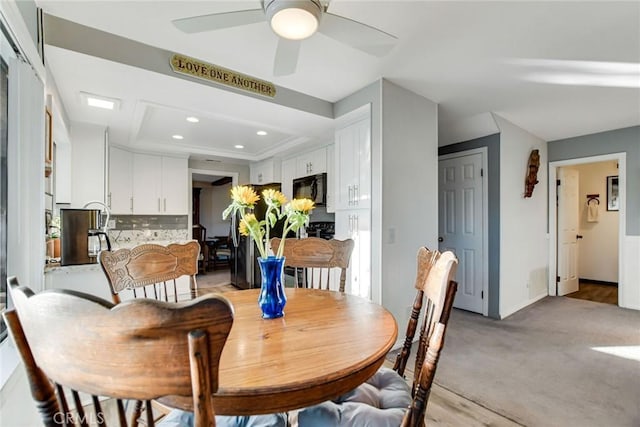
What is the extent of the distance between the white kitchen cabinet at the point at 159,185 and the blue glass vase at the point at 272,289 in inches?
158

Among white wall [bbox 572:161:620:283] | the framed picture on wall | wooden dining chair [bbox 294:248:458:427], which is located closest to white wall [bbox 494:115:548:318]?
white wall [bbox 572:161:620:283]

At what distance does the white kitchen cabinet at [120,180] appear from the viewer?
4.13m

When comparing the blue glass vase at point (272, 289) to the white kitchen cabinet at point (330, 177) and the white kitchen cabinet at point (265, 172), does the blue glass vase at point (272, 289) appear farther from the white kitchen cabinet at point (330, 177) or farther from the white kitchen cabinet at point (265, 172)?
the white kitchen cabinet at point (265, 172)

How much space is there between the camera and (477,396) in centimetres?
196

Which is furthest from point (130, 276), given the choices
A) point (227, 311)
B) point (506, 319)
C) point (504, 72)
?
point (506, 319)

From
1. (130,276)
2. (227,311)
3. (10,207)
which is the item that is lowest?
(130,276)

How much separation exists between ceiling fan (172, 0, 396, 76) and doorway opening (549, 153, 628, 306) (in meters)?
4.44

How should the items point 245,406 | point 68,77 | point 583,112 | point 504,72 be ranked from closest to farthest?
point 245,406
point 68,77
point 504,72
point 583,112

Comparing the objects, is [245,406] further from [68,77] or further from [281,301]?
[68,77]

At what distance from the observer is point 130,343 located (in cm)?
46

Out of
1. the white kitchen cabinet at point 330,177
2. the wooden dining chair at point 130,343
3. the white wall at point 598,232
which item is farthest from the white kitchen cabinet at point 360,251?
the white wall at point 598,232

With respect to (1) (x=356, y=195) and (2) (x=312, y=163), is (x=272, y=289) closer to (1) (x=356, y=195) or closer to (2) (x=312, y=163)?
(1) (x=356, y=195)

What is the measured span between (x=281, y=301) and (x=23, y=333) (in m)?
0.76

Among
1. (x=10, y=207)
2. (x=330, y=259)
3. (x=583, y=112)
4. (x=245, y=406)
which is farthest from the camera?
(x=583, y=112)
